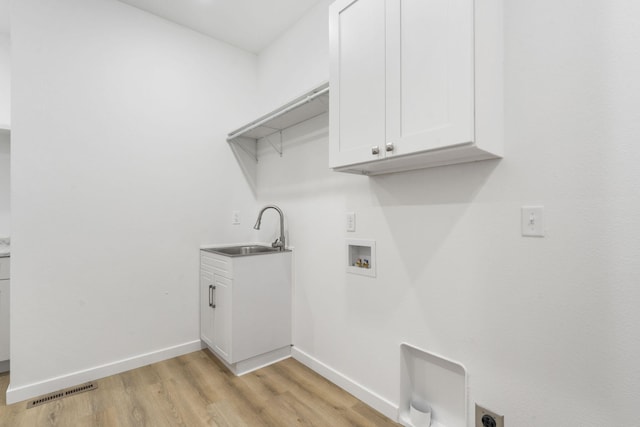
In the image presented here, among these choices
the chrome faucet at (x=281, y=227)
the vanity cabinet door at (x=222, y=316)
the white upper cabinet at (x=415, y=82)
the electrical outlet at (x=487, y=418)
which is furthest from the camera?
the chrome faucet at (x=281, y=227)

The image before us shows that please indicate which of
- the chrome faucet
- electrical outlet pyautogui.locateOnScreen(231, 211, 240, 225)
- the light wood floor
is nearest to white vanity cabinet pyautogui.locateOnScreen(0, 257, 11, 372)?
the light wood floor

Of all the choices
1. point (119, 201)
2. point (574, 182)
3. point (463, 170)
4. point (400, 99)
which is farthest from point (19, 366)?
point (574, 182)

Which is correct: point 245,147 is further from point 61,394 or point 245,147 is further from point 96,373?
point 61,394

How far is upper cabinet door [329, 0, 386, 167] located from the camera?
143 centimetres

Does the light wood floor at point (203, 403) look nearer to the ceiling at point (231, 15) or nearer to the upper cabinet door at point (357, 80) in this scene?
the upper cabinet door at point (357, 80)

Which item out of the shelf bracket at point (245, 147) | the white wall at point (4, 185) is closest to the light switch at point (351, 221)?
the shelf bracket at point (245, 147)

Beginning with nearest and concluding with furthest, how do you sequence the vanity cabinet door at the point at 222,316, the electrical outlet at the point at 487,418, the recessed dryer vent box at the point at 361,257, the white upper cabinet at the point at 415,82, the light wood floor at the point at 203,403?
the white upper cabinet at the point at 415,82
the electrical outlet at the point at 487,418
the light wood floor at the point at 203,403
the recessed dryer vent box at the point at 361,257
the vanity cabinet door at the point at 222,316

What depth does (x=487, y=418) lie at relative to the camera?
1354 mm

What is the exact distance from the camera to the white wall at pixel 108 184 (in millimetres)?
2008

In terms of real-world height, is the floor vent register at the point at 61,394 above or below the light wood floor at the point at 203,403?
below

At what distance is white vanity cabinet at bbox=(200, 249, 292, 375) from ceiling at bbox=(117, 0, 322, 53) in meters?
1.97

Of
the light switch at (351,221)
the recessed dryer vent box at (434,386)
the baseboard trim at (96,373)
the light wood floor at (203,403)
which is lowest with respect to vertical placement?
the light wood floor at (203,403)

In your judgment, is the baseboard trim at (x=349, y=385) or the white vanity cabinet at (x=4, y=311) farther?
the white vanity cabinet at (x=4, y=311)

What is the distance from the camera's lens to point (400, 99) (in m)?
1.34
